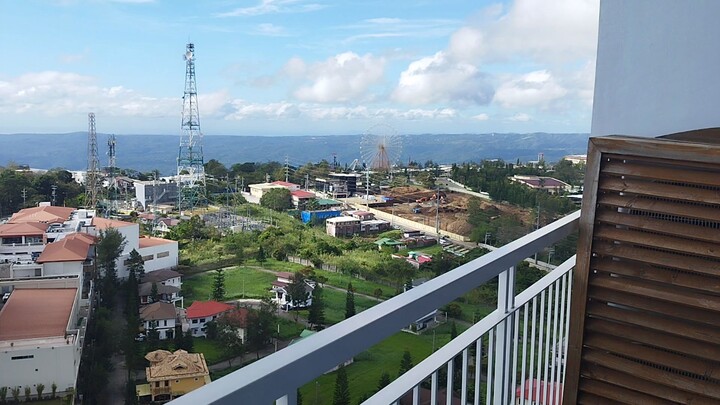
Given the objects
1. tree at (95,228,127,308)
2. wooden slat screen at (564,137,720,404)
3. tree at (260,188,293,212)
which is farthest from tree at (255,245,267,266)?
wooden slat screen at (564,137,720,404)

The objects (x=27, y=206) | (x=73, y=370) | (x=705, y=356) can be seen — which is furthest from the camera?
(x=27, y=206)

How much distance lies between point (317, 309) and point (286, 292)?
0.79 metres

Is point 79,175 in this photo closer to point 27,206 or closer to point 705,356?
point 27,206

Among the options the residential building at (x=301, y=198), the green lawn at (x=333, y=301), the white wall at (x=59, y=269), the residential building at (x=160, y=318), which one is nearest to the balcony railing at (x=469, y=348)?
the green lawn at (x=333, y=301)

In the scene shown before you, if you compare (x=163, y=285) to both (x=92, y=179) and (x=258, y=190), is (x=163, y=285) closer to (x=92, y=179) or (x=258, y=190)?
(x=92, y=179)

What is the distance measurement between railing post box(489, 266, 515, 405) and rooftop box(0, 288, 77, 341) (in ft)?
9.37

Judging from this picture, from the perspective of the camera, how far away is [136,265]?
4.95 m

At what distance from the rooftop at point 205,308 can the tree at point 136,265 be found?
0.54 meters

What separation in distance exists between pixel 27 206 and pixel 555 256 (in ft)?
17.1

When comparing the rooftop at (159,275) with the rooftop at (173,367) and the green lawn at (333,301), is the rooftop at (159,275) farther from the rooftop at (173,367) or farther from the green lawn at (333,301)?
the rooftop at (173,367)

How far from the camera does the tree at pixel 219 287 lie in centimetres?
548

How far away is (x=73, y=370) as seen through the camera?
3.20m

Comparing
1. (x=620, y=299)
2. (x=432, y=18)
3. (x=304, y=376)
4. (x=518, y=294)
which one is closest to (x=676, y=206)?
(x=620, y=299)

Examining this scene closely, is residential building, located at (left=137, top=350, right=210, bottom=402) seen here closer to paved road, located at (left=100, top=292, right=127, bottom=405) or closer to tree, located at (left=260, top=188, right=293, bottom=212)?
paved road, located at (left=100, top=292, right=127, bottom=405)
